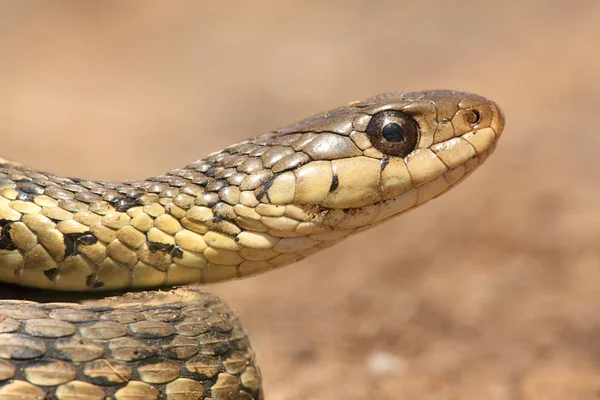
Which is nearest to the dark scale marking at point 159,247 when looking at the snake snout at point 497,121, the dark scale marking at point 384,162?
the dark scale marking at point 384,162

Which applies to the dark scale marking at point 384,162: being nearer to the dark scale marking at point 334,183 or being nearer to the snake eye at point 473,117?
the dark scale marking at point 334,183

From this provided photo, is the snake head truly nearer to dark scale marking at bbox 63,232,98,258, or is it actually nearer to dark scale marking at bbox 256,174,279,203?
dark scale marking at bbox 256,174,279,203

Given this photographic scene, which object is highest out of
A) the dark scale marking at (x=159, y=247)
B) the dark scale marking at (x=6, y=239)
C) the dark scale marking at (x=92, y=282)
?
the dark scale marking at (x=6, y=239)

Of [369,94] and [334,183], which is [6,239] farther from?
[369,94]

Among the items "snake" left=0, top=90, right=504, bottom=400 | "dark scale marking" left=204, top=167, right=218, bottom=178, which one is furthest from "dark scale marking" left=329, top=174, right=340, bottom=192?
"dark scale marking" left=204, top=167, right=218, bottom=178

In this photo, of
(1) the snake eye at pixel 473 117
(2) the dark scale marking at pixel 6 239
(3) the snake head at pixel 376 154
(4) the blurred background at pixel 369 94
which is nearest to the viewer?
(2) the dark scale marking at pixel 6 239

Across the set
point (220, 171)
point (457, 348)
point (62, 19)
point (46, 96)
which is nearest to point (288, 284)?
point (457, 348)

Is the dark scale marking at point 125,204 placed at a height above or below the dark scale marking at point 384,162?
below

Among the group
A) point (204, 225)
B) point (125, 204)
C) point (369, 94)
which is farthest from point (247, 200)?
point (369, 94)
